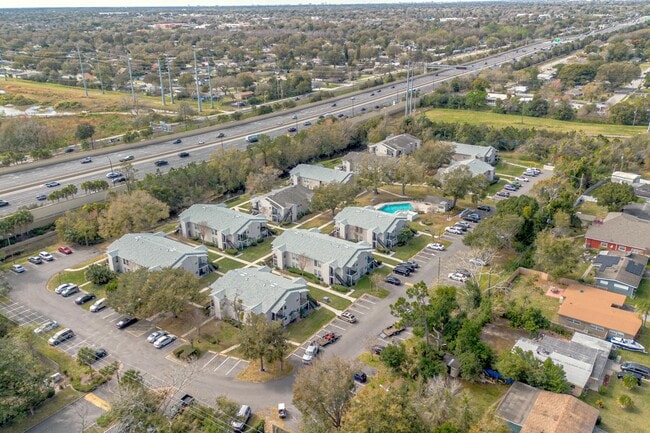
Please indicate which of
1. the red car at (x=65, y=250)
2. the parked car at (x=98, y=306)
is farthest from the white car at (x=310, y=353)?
the red car at (x=65, y=250)

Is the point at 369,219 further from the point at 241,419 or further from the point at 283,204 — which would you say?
the point at 241,419

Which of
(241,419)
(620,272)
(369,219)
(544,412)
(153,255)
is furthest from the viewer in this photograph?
(369,219)

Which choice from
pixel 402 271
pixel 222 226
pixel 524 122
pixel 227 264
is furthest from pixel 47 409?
pixel 524 122

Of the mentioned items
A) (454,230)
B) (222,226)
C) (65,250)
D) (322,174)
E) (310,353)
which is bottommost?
(65,250)

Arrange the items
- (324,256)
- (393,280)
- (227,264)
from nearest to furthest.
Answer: (393,280), (324,256), (227,264)

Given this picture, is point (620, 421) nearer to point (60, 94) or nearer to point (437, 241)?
point (437, 241)

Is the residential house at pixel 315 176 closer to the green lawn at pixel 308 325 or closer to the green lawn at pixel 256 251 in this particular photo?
the green lawn at pixel 256 251

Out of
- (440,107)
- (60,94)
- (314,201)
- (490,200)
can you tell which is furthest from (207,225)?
(60,94)
